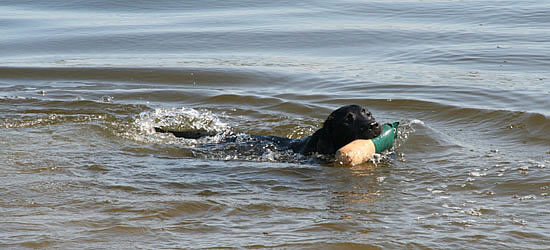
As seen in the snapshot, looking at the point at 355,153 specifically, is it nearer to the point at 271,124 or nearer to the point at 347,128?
the point at 347,128

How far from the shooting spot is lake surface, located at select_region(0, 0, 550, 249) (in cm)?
510

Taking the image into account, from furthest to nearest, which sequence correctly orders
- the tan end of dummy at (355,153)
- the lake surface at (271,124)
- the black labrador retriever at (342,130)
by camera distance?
the black labrador retriever at (342,130), the tan end of dummy at (355,153), the lake surface at (271,124)

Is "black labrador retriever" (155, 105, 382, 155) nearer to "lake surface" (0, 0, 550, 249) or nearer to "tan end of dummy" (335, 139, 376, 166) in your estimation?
"tan end of dummy" (335, 139, 376, 166)

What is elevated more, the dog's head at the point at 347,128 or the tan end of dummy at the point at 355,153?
the dog's head at the point at 347,128

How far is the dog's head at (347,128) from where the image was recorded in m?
7.05

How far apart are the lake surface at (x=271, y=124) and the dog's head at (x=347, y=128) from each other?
0.28m

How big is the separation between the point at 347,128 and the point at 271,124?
2366 millimetres

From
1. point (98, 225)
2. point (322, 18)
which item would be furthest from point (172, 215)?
point (322, 18)

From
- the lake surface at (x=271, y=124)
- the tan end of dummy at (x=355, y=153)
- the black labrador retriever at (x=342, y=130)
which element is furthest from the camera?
the black labrador retriever at (x=342, y=130)

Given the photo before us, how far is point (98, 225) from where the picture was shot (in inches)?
201

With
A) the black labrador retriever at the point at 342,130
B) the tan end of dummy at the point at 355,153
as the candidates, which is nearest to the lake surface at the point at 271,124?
the tan end of dummy at the point at 355,153

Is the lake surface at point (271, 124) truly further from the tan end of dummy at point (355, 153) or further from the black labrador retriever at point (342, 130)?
the black labrador retriever at point (342, 130)

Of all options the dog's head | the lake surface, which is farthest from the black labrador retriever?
the lake surface

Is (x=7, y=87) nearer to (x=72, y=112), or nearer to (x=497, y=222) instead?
(x=72, y=112)
